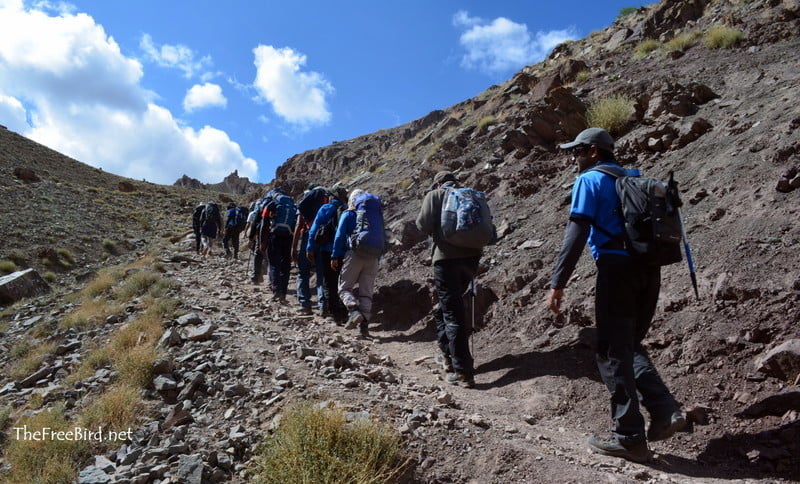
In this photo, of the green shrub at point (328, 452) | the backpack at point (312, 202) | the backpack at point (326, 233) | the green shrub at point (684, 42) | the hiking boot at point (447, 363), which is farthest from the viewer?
the green shrub at point (684, 42)

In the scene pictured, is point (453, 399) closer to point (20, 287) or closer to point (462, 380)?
point (462, 380)

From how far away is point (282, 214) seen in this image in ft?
26.4

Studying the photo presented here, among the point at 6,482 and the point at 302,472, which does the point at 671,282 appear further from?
the point at 6,482

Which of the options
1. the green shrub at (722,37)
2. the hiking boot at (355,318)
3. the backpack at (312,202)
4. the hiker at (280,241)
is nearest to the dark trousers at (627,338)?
the hiking boot at (355,318)

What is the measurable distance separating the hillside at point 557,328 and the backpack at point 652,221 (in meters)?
1.27

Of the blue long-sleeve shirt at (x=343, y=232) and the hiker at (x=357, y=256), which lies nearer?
the hiker at (x=357, y=256)

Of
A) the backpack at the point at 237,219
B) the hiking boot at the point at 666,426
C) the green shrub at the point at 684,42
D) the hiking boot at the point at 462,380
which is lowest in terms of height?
the hiking boot at the point at 666,426

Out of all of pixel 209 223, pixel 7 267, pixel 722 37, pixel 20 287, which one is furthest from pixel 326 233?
pixel 7 267

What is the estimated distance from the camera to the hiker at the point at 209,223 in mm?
15094

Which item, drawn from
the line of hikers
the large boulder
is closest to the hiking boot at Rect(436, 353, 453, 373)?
the line of hikers

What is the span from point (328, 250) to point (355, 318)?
1215 mm

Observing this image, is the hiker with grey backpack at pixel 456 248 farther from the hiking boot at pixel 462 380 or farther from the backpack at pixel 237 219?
the backpack at pixel 237 219

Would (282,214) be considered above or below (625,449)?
above

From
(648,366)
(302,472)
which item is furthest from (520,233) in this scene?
(302,472)
